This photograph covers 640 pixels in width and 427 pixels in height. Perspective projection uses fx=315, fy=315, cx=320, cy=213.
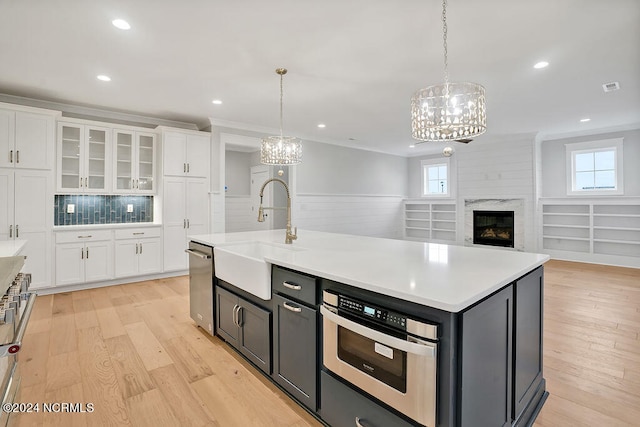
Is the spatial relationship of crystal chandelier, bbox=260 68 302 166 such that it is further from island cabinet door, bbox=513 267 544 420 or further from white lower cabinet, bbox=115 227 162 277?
white lower cabinet, bbox=115 227 162 277

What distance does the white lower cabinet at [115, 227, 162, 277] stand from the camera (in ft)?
14.9

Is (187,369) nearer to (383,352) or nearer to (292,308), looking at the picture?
(292,308)

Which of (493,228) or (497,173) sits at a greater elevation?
(497,173)

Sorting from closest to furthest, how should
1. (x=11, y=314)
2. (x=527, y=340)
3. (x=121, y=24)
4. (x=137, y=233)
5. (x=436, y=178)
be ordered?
(x=11, y=314) → (x=527, y=340) → (x=121, y=24) → (x=137, y=233) → (x=436, y=178)

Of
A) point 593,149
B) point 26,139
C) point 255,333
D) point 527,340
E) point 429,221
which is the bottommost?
point 255,333

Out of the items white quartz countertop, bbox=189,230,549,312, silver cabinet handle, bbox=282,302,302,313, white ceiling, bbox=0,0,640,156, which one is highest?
white ceiling, bbox=0,0,640,156

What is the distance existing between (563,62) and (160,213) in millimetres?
5463

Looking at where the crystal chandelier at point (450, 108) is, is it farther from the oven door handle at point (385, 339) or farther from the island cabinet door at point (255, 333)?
the island cabinet door at point (255, 333)

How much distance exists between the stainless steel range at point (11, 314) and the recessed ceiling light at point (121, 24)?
195cm

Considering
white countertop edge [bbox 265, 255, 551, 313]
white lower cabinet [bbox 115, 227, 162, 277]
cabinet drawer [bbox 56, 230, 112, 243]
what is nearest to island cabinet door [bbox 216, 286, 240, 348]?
white countertop edge [bbox 265, 255, 551, 313]

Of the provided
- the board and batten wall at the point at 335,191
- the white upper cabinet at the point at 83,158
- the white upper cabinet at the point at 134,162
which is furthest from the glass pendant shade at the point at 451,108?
the white upper cabinet at the point at 83,158

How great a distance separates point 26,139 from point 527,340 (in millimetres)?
5447

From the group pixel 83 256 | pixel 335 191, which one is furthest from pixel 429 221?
pixel 83 256

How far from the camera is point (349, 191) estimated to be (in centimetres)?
744
